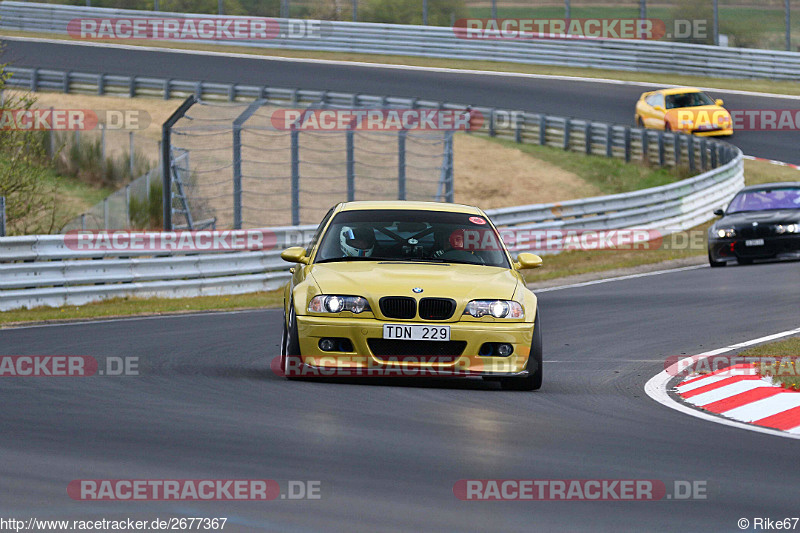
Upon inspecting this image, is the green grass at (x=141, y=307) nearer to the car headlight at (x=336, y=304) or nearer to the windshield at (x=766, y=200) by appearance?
the car headlight at (x=336, y=304)

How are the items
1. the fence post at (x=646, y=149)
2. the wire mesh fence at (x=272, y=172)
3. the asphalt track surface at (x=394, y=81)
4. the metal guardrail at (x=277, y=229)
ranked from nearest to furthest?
the metal guardrail at (x=277, y=229), the wire mesh fence at (x=272, y=172), the fence post at (x=646, y=149), the asphalt track surface at (x=394, y=81)

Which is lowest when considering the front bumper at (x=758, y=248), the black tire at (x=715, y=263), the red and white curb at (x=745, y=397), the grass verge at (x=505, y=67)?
the black tire at (x=715, y=263)

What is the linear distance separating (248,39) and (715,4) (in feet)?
56.8

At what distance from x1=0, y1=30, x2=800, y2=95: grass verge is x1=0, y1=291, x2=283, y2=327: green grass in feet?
93.7

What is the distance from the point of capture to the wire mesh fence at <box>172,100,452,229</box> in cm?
2261

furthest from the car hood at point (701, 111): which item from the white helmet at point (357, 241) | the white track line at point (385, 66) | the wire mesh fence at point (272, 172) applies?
the white helmet at point (357, 241)

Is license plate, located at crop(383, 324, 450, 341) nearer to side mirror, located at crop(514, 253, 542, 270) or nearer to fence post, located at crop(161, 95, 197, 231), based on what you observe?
side mirror, located at crop(514, 253, 542, 270)

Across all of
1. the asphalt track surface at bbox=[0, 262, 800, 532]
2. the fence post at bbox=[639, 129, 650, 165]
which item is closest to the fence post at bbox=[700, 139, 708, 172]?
the fence post at bbox=[639, 129, 650, 165]

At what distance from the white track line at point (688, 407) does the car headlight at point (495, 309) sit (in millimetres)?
1255

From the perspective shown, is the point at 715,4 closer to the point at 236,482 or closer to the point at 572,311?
the point at 572,311

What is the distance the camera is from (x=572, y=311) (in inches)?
640

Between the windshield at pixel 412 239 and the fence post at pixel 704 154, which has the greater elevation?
the windshield at pixel 412 239

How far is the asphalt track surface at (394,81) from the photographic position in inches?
1596

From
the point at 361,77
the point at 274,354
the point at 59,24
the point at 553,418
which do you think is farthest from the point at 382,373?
the point at 59,24
